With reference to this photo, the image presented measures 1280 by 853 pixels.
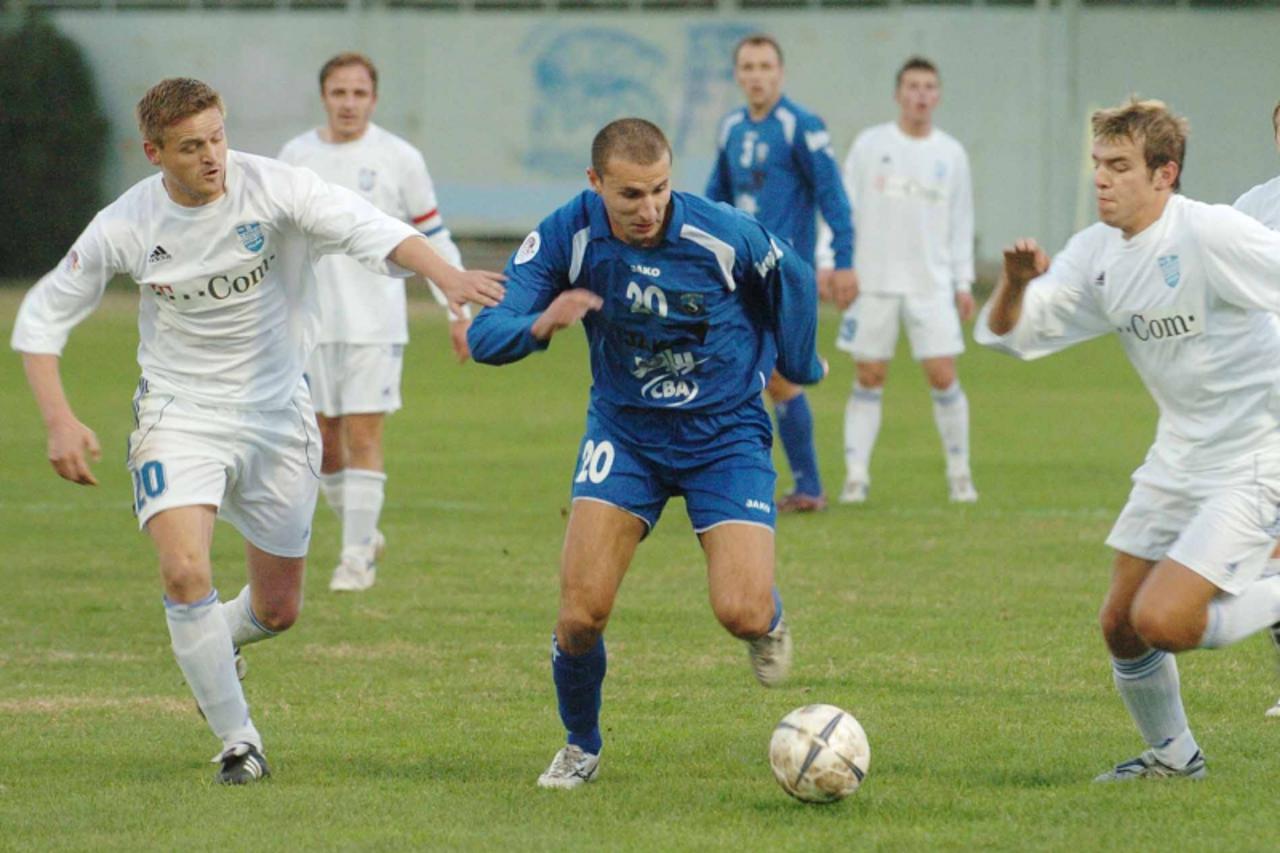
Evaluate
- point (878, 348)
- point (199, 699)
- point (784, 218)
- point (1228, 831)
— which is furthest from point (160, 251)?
point (878, 348)

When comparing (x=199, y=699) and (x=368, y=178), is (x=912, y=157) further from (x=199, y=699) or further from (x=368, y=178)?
(x=199, y=699)

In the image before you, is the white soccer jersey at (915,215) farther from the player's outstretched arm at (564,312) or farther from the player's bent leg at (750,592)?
the player's outstretched arm at (564,312)

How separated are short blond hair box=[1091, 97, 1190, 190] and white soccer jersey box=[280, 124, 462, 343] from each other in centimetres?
484

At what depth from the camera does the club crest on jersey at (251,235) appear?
6.56 m

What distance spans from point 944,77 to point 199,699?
1117 inches

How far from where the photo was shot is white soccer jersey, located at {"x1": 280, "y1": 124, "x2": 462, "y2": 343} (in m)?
10.3

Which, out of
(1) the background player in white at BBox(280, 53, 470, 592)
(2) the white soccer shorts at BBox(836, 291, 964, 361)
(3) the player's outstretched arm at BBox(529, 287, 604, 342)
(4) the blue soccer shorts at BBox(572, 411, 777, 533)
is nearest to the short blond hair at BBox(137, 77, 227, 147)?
(3) the player's outstretched arm at BBox(529, 287, 604, 342)

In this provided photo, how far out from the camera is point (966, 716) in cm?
719

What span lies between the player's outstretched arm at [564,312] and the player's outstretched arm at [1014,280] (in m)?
1.17

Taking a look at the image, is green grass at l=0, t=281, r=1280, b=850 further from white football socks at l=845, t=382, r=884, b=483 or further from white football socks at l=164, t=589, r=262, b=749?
white football socks at l=845, t=382, r=884, b=483

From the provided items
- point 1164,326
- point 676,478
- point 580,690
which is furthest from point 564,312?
point 1164,326

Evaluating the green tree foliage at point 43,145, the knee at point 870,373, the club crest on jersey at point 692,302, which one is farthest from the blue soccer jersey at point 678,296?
the green tree foliage at point 43,145

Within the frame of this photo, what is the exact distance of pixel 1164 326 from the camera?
601 centimetres

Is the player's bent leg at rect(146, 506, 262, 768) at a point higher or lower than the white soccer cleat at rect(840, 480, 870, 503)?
higher
